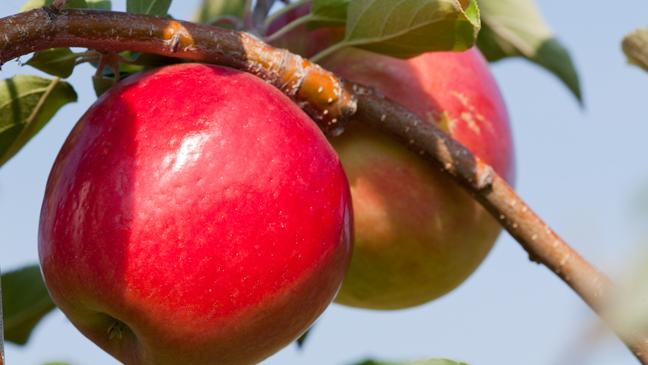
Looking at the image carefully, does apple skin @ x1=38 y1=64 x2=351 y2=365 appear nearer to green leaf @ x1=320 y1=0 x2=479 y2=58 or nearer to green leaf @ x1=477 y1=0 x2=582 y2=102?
green leaf @ x1=320 y1=0 x2=479 y2=58

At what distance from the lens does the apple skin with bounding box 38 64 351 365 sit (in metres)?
0.71

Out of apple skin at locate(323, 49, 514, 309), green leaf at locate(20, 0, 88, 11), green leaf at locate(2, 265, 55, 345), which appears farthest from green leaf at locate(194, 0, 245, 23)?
green leaf at locate(2, 265, 55, 345)

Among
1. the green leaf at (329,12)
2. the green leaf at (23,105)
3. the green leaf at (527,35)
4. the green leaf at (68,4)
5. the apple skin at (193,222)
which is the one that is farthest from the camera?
the green leaf at (527,35)

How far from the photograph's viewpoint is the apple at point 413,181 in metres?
1.08

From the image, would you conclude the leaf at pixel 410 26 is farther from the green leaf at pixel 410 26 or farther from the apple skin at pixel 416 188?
the apple skin at pixel 416 188

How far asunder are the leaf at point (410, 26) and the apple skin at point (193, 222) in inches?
8.3

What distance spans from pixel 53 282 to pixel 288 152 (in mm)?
244

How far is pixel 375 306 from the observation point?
1202 millimetres

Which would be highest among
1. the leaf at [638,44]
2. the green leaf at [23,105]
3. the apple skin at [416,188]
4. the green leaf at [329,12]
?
the leaf at [638,44]

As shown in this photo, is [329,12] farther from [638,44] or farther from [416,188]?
[638,44]

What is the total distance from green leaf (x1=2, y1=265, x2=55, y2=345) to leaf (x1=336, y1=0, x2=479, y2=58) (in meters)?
0.55

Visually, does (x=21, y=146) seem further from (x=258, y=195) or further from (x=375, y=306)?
(x=375, y=306)

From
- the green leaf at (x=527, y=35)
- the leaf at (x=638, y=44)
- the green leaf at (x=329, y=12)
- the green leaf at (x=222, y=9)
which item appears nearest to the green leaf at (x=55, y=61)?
the green leaf at (x=329, y=12)

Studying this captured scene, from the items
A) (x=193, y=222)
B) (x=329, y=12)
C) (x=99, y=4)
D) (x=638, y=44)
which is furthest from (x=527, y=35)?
(x=193, y=222)
